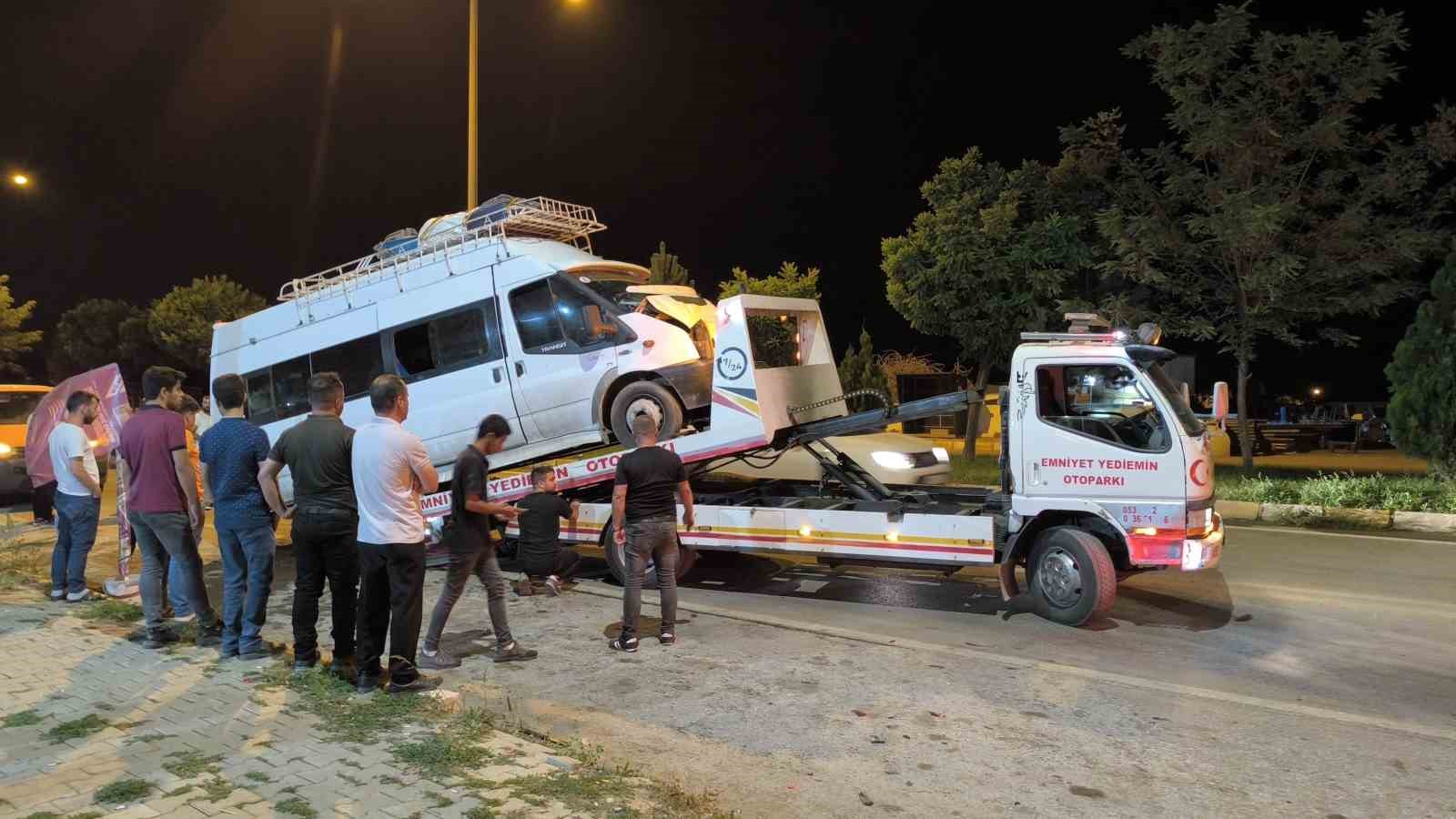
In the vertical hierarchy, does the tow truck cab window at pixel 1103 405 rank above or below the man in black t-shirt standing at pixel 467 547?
above

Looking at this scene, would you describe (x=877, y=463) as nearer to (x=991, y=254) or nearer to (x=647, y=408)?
(x=647, y=408)

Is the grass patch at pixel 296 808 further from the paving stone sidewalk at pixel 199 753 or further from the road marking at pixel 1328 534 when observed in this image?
the road marking at pixel 1328 534

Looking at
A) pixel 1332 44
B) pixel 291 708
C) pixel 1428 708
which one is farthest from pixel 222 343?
pixel 1332 44

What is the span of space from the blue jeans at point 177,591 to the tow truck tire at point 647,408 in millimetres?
3666

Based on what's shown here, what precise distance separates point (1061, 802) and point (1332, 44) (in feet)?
44.7

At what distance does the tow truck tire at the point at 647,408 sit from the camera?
8.55m

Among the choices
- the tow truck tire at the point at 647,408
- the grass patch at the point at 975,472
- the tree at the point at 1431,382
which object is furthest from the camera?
the grass patch at the point at 975,472

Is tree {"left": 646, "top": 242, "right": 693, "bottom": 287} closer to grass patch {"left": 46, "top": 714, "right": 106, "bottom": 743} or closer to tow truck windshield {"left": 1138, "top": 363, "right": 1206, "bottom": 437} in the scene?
tow truck windshield {"left": 1138, "top": 363, "right": 1206, "bottom": 437}

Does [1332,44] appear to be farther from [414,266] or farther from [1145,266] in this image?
[414,266]

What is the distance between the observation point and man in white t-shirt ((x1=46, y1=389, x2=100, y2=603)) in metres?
7.62

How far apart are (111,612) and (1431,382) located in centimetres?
1544

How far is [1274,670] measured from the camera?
6.19 meters

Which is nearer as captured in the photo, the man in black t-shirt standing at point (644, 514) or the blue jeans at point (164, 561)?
the blue jeans at point (164, 561)

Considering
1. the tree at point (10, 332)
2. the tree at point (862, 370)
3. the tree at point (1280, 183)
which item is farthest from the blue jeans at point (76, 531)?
the tree at point (10, 332)
